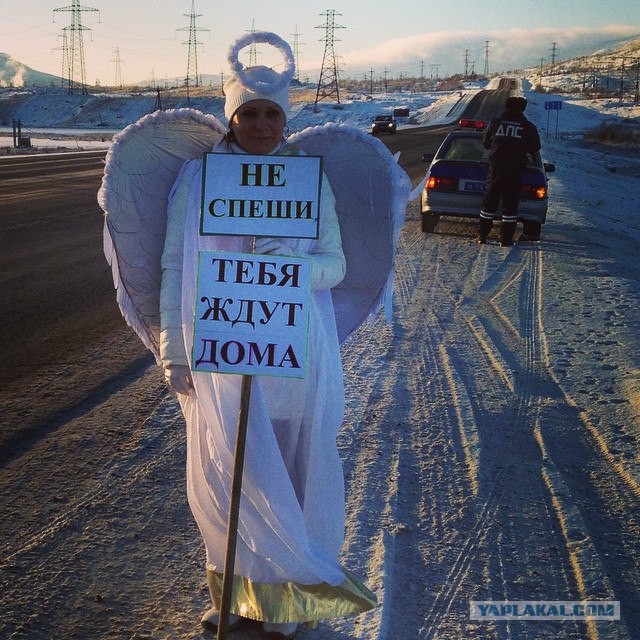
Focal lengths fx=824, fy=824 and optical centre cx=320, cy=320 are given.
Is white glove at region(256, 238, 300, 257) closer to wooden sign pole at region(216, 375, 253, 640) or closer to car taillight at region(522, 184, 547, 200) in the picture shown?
wooden sign pole at region(216, 375, 253, 640)

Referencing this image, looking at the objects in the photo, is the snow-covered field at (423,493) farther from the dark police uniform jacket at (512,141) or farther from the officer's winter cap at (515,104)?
the officer's winter cap at (515,104)

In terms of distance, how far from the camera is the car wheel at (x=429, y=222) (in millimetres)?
12500

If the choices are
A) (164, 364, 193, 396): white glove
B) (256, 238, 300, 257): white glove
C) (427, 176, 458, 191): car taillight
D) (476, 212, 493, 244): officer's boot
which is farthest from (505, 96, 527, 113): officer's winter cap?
(164, 364, 193, 396): white glove

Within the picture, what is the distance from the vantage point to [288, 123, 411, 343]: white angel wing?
312cm

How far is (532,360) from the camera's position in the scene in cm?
626

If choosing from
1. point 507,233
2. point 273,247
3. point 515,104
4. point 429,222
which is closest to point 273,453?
point 273,247

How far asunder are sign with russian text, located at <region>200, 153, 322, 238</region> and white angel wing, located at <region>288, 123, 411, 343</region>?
536 millimetres

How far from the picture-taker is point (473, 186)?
12211 mm

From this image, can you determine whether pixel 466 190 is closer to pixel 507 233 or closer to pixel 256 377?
pixel 507 233

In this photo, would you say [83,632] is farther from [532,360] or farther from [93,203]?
[93,203]

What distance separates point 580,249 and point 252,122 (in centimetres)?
910

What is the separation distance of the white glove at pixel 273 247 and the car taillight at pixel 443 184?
392 inches

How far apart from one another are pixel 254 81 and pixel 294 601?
69.5 inches

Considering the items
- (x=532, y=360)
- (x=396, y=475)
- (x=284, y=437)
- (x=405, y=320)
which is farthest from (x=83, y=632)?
(x=405, y=320)
